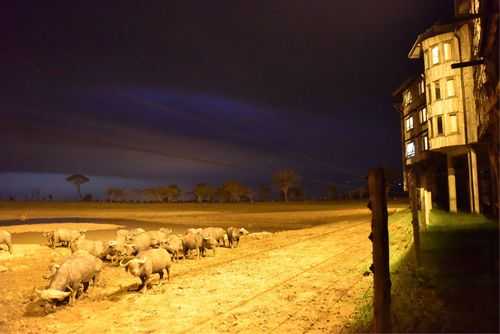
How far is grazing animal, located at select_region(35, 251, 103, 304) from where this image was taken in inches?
445

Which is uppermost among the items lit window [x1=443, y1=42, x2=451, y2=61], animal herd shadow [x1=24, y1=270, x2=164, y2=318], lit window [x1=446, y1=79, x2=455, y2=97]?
lit window [x1=443, y1=42, x2=451, y2=61]

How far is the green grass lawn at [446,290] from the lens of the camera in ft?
26.9

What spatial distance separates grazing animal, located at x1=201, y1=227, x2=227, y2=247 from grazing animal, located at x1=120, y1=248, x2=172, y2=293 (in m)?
7.22

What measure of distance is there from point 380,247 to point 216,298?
7.02 metres

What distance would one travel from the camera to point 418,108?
48.1 metres

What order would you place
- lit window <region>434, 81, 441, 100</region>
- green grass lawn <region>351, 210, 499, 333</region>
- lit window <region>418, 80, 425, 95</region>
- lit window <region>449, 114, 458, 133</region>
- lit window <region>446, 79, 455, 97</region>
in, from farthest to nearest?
lit window <region>418, 80, 425, 95</region> < lit window <region>434, 81, 441, 100</region> < lit window <region>446, 79, 455, 97</region> < lit window <region>449, 114, 458, 133</region> < green grass lawn <region>351, 210, 499, 333</region>

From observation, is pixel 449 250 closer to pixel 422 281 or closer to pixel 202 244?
pixel 422 281

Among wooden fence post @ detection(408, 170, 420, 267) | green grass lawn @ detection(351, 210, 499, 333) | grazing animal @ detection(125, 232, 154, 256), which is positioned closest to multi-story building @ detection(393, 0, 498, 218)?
green grass lawn @ detection(351, 210, 499, 333)

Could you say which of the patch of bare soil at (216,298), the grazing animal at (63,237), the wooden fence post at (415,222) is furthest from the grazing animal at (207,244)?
the wooden fence post at (415,222)

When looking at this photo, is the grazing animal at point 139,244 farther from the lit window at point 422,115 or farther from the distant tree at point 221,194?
the distant tree at point 221,194

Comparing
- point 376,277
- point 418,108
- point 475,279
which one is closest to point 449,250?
point 475,279

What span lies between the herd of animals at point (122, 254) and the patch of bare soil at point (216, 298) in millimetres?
512

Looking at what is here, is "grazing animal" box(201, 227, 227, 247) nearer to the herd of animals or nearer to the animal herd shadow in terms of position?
the herd of animals

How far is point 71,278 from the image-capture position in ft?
40.9
